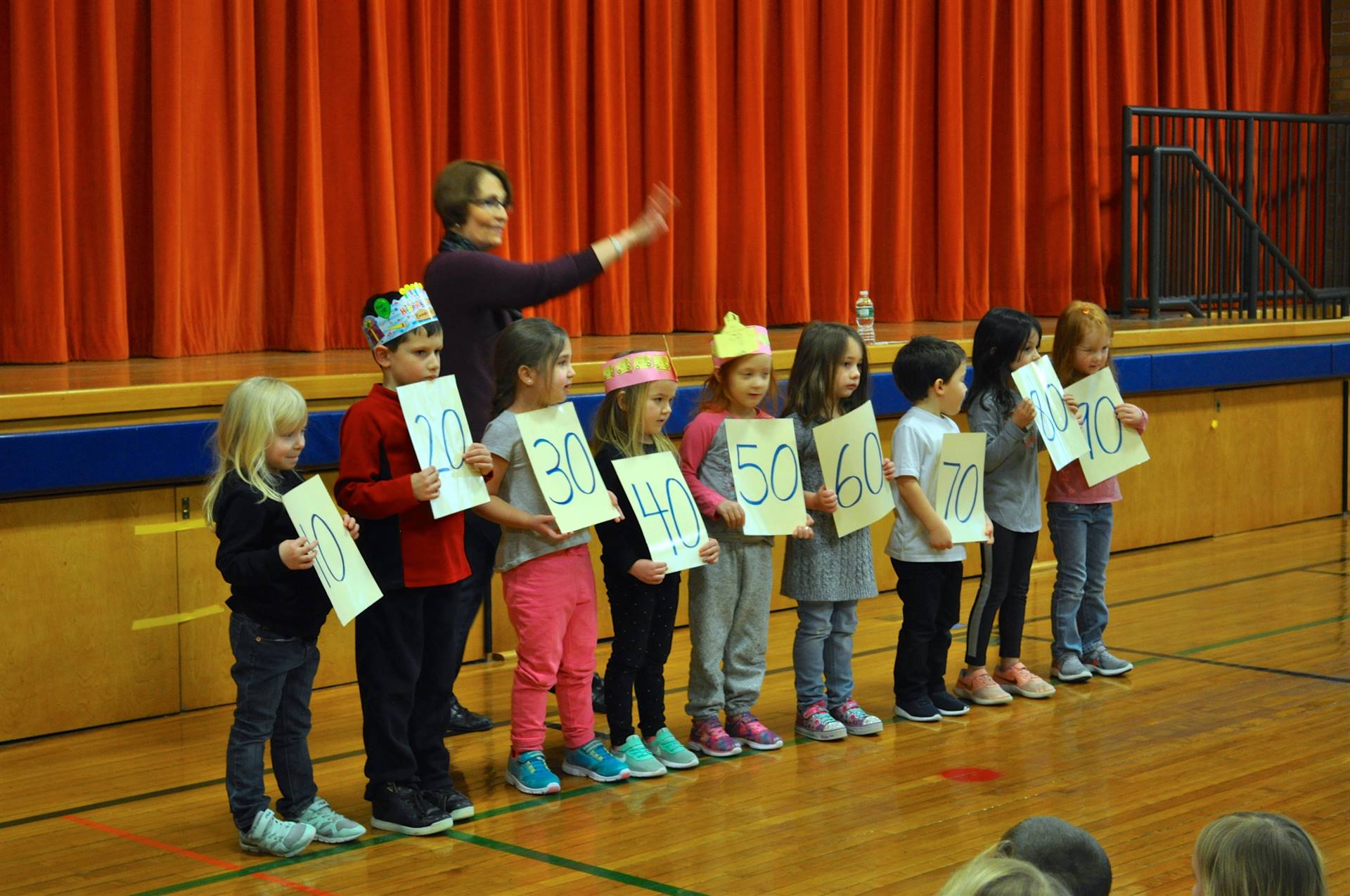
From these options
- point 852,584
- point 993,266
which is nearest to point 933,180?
point 993,266

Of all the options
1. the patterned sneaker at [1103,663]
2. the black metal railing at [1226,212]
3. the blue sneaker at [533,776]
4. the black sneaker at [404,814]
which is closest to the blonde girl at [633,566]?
the blue sneaker at [533,776]

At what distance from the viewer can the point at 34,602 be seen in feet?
13.4

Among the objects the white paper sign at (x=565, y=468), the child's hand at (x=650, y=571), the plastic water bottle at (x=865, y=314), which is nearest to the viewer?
the white paper sign at (x=565, y=468)

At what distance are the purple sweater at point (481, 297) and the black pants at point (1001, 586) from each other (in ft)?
4.59

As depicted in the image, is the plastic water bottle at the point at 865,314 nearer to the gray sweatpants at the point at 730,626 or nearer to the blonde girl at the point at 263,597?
the gray sweatpants at the point at 730,626

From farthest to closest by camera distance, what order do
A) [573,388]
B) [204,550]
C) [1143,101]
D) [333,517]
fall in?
1. [1143,101]
2. [573,388]
3. [204,550]
4. [333,517]

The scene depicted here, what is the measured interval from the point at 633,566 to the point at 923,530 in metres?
0.87

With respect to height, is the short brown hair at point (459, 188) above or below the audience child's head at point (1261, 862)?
above

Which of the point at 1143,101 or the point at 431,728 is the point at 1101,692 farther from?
the point at 1143,101

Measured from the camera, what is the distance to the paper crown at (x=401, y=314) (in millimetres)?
3355

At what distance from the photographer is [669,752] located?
12.6 ft

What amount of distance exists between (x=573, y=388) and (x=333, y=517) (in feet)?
6.22

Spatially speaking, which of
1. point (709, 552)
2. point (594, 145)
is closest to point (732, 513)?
point (709, 552)

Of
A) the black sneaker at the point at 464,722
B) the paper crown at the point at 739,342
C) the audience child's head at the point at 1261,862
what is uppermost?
the paper crown at the point at 739,342
